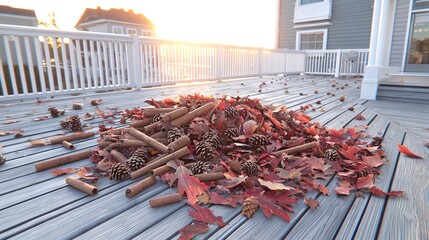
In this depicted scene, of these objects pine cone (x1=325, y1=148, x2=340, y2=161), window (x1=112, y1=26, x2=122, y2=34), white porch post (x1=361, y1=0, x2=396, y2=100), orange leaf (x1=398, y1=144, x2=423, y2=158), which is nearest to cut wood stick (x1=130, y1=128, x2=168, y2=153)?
pine cone (x1=325, y1=148, x2=340, y2=161)

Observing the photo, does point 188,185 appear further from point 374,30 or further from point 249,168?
point 374,30

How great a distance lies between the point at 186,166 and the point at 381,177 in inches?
39.9

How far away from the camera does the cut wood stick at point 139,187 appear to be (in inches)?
42.2

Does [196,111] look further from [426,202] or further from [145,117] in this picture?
[426,202]

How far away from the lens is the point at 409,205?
3.43ft

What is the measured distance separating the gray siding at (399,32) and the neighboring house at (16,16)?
691 inches

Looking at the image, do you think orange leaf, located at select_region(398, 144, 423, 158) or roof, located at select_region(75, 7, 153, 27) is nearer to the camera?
orange leaf, located at select_region(398, 144, 423, 158)

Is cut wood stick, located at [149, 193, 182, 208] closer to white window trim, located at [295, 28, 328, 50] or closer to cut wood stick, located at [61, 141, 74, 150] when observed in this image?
cut wood stick, located at [61, 141, 74, 150]

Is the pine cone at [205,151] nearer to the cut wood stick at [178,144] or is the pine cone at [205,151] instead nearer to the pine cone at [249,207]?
the cut wood stick at [178,144]

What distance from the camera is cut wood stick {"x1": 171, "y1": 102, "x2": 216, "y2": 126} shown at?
1596 mm

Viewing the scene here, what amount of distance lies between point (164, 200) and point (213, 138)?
54 cm

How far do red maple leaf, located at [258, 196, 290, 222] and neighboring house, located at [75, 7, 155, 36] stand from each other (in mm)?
19143

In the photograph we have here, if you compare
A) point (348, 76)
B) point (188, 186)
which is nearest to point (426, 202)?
point (188, 186)

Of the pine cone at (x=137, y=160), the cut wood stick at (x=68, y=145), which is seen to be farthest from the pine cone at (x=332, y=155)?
the cut wood stick at (x=68, y=145)
